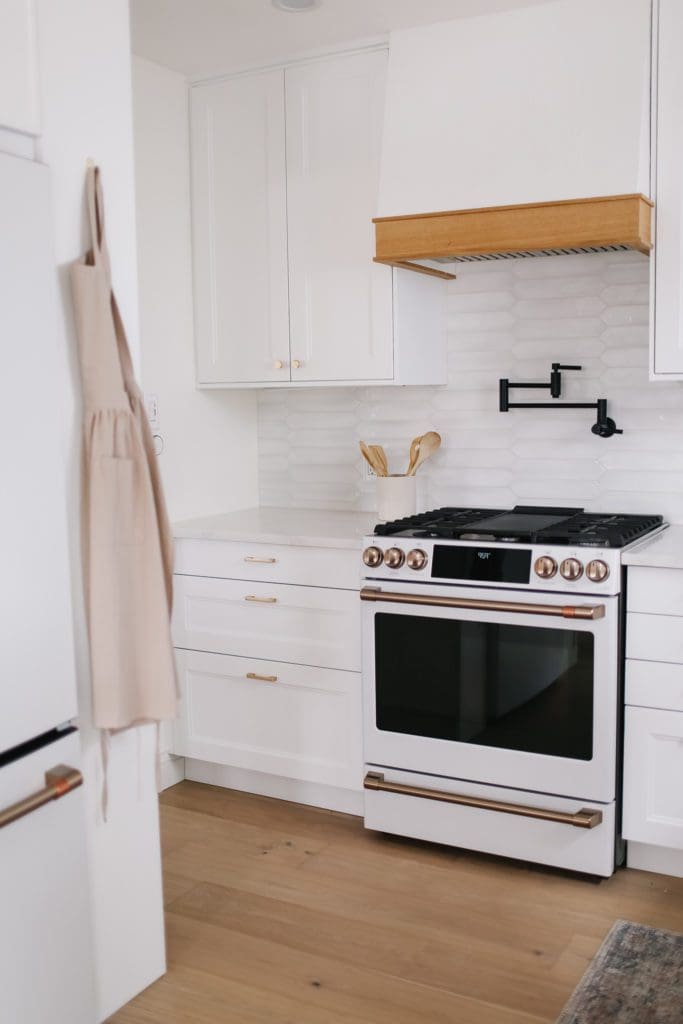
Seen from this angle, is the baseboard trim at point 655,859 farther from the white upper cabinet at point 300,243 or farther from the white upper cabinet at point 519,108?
the white upper cabinet at point 519,108

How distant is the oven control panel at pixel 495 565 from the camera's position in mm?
2842

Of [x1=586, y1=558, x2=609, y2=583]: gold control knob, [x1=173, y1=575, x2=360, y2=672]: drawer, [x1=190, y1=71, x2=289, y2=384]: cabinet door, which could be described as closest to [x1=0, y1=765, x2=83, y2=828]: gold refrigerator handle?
[x1=173, y1=575, x2=360, y2=672]: drawer

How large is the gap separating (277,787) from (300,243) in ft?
6.08

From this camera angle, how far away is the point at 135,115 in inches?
138

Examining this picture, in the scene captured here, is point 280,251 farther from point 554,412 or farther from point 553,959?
point 553,959

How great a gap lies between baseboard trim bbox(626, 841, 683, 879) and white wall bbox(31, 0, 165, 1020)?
1.37 m

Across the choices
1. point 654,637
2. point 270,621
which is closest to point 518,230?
point 654,637

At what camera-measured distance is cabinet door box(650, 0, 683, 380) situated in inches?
115

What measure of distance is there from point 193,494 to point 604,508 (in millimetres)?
1462

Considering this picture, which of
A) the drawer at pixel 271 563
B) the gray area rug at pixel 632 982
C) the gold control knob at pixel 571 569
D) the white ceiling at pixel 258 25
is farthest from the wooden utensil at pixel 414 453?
the gray area rug at pixel 632 982

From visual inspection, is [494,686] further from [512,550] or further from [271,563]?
[271,563]

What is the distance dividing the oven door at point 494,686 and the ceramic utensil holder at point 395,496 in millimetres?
458

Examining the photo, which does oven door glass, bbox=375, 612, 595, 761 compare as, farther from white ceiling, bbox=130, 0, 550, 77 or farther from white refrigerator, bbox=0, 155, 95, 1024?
white ceiling, bbox=130, 0, 550, 77

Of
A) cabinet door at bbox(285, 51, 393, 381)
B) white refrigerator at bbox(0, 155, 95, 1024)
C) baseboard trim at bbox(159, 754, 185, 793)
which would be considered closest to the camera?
white refrigerator at bbox(0, 155, 95, 1024)
